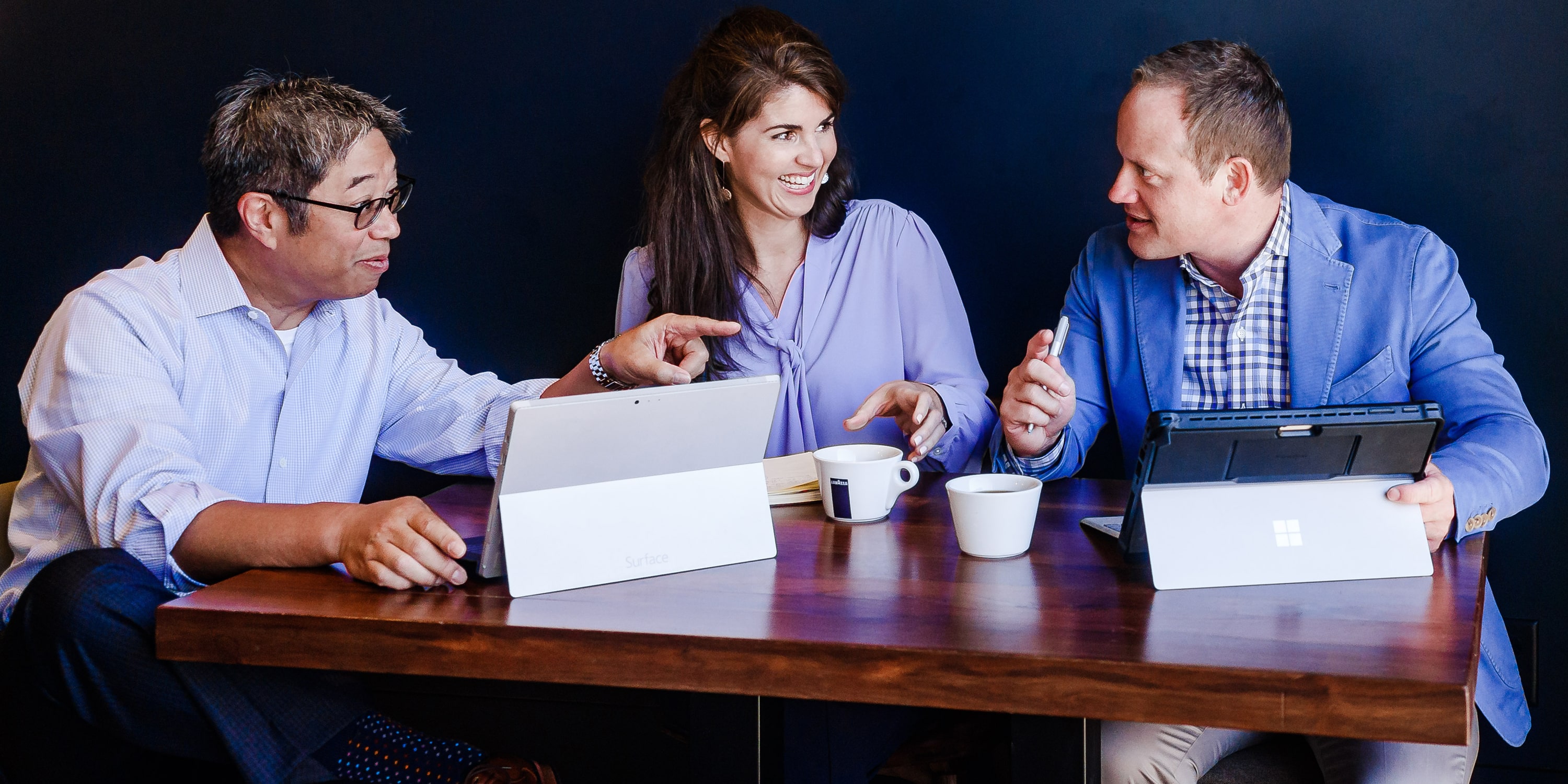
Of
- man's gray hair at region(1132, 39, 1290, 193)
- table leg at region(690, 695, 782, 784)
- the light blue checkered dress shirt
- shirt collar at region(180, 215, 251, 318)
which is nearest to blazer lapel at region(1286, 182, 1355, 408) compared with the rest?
man's gray hair at region(1132, 39, 1290, 193)

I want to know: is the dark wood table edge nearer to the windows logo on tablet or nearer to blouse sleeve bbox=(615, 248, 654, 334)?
the windows logo on tablet

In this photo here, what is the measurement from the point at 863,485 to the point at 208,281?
110cm

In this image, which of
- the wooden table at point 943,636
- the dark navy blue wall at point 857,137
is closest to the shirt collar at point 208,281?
the wooden table at point 943,636

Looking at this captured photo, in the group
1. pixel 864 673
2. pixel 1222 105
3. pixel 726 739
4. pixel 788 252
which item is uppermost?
pixel 1222 105

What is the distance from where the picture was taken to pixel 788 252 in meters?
2.23

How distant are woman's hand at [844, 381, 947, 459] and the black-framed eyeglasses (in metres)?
0.84

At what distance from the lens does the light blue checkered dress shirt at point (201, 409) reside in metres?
1.44

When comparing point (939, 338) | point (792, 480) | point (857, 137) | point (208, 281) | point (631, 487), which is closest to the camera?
point (631, 487)

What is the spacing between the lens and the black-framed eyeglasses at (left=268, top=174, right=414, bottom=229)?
1.81 m

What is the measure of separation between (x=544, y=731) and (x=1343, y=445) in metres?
1.84

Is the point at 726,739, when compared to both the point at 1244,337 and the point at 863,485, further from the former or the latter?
the point at 1244,337

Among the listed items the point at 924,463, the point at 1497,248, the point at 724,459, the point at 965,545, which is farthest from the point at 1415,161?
the point at 724,459

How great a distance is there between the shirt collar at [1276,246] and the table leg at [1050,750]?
0.94 metres

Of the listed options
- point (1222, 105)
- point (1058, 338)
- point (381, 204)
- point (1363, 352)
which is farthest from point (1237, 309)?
point (381, 204)
